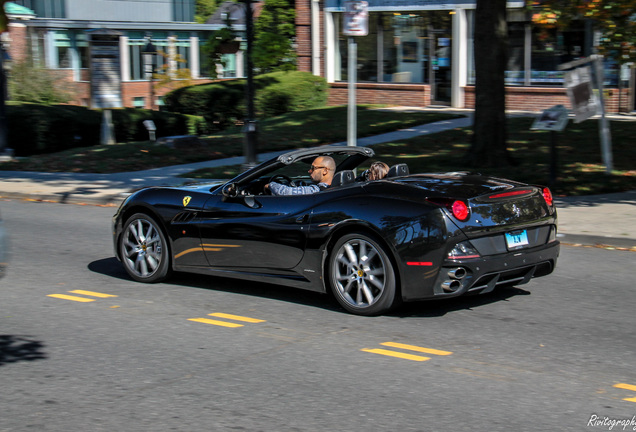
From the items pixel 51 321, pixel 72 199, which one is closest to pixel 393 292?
pixel 51 321

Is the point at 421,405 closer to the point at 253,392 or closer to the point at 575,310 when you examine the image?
the point at 253,392

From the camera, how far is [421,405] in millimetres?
4828

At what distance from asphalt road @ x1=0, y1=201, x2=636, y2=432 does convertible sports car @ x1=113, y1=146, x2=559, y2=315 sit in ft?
0.99

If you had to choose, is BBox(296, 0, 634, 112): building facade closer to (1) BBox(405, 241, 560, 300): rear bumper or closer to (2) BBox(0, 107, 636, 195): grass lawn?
(2) BBox(0, 107, 636, 195): grass lawn

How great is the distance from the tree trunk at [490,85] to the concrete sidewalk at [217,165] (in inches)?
104

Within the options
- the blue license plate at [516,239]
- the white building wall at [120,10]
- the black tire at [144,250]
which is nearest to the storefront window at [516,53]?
the black tire at [144,250]

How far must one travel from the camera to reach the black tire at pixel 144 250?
8.09 m

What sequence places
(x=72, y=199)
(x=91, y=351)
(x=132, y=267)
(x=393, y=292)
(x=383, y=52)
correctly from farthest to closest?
(x=383, y=52) < (x=72, y=199) < (x=132, y=267) < (x=393, y=292) < (x=91, y=351)

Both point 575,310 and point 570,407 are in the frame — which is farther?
point 575,310

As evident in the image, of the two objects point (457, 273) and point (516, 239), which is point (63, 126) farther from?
point (457, 273)

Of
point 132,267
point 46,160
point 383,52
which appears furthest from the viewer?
point 383,52

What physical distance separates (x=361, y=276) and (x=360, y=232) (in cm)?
35

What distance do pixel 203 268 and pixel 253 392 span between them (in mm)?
2860

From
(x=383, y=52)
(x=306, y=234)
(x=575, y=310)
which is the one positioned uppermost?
(x=383, y=52)
